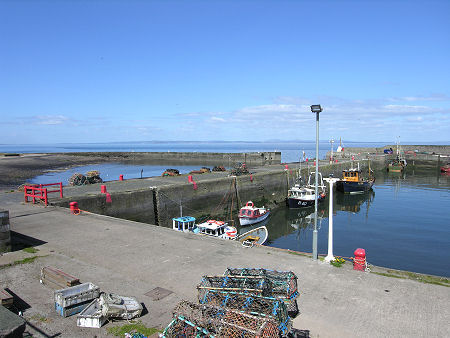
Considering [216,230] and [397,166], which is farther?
[397,166]

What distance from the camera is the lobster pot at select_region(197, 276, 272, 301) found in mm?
7451

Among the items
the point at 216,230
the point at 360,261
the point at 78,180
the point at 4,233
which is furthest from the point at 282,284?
the point at 78,180

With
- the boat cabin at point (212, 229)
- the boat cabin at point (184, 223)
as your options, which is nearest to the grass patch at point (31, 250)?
the boat cabin at point (184, 223)

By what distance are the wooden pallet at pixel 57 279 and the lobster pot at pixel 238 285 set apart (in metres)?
3.64

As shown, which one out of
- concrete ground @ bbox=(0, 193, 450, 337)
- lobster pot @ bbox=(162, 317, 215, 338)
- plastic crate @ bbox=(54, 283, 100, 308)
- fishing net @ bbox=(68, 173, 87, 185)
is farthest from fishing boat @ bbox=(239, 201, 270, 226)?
lobster pot @ bbox=(162, 317, 215, 338)

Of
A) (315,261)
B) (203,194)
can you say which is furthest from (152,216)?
(315,261)

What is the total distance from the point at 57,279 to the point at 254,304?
582 centimetres

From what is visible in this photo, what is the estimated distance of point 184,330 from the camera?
6.02 metres

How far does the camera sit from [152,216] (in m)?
26.9

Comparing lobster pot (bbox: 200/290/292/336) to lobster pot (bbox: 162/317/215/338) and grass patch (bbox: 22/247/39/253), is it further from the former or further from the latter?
grass patch (bbox: 22/247/39/253)

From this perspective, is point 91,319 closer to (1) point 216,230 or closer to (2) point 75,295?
(2) point 75,295

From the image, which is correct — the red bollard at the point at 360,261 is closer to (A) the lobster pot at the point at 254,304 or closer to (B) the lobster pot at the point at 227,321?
(A) the lobster pot at the point at 254,304

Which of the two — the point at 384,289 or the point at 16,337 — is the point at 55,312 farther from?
the point at 384,289

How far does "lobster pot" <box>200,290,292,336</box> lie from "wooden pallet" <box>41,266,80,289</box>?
12.8ft
